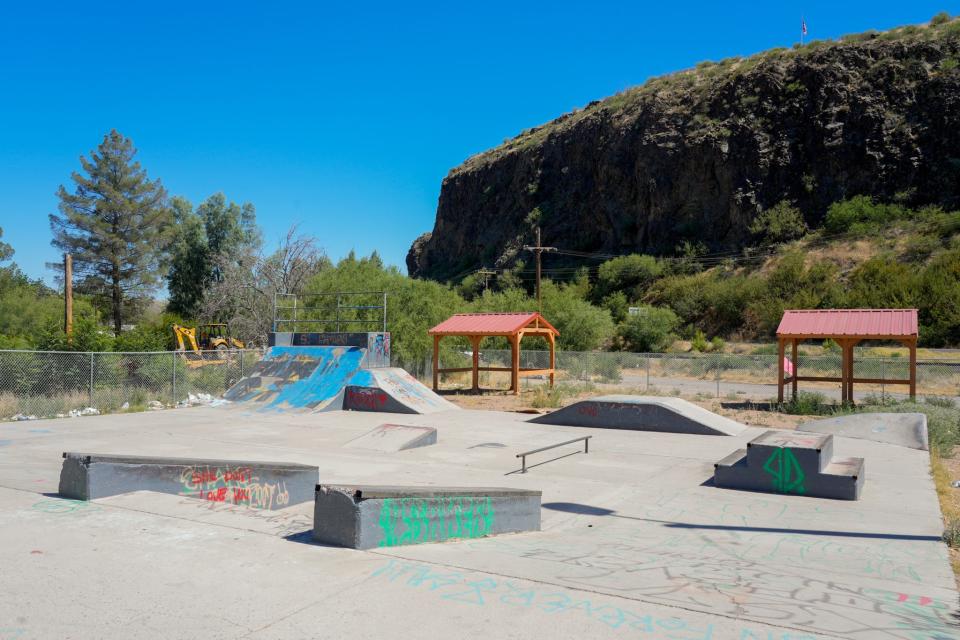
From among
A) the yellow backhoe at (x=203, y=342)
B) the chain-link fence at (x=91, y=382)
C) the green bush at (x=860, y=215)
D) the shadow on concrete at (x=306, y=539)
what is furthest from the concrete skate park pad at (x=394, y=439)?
the green bush at (x=860, y=215)

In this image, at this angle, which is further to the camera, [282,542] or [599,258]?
[599,258]

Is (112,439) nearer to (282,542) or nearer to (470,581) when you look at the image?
(282,542)

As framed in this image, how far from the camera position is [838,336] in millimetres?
20188

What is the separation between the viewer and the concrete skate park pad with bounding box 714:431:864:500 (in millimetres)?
10242

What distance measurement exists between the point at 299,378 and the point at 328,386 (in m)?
1.46

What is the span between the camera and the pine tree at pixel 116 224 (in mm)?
47156

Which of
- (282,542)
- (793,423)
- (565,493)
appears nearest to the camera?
(282,542)

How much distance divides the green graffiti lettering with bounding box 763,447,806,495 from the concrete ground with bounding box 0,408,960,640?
218 mm

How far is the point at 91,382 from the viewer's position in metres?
19.0

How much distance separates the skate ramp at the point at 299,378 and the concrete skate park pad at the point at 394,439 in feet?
19.2

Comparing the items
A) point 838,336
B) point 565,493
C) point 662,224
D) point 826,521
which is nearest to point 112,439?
point 565,493

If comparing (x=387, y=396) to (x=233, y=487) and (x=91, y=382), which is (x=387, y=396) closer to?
(x=91, y=382)

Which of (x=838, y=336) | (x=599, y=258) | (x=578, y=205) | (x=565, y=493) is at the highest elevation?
(x=578, y=205)

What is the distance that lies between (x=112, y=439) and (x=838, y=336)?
19.2 meters
